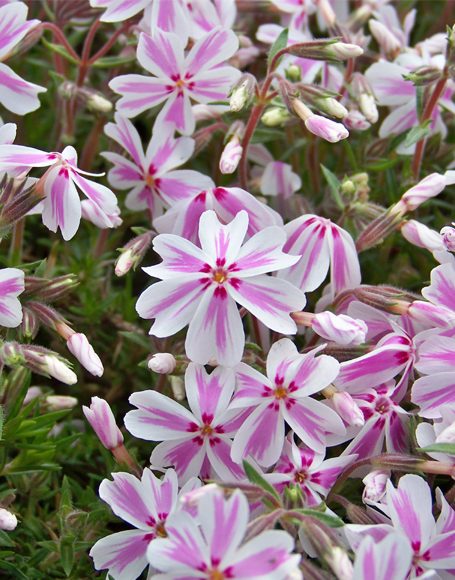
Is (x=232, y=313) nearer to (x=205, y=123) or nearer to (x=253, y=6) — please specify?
(x=205, y=123)

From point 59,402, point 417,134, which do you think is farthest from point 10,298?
point 417,134

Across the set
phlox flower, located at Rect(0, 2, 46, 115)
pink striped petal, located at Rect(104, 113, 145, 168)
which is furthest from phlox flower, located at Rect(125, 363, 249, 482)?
phlox flower, located at Rect(0, 2, 46, 115)

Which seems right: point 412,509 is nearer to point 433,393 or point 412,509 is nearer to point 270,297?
point 433,393

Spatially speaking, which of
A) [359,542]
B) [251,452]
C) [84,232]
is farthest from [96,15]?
[359,542]

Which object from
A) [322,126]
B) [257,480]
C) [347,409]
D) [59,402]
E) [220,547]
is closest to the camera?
[220,547]

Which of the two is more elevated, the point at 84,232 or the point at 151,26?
the point at 151,26

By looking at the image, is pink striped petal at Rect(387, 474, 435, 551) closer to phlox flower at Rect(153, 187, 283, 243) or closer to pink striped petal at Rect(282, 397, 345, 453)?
pink striped petal at Rect(282, 397, 345, 453)

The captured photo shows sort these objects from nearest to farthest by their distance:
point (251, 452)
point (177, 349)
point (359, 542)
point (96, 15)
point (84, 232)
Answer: point (359, 542), point (251, 452), point (177, 349), point (96, 15), point (84, 232)
